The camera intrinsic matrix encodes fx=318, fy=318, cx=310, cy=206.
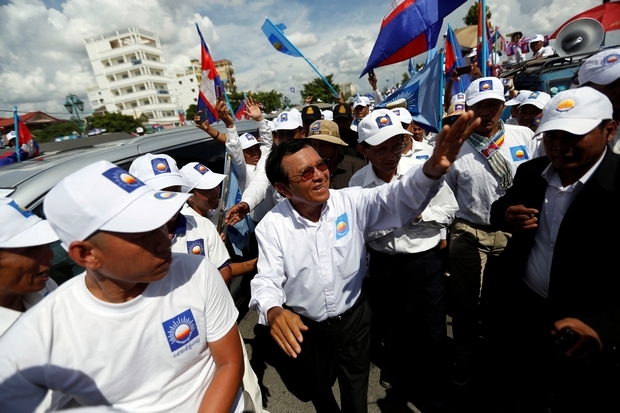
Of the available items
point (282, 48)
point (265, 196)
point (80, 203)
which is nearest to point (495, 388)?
point (265, 196)

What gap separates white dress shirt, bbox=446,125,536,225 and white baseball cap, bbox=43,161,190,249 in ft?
7.65

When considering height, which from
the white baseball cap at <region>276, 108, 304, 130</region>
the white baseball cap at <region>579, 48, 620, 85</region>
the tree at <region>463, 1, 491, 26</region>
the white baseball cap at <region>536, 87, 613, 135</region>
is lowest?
the white baseball cap at <region>276, 108, 304, 130</region>

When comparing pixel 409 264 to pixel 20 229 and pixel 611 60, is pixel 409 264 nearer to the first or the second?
pixel 611 60

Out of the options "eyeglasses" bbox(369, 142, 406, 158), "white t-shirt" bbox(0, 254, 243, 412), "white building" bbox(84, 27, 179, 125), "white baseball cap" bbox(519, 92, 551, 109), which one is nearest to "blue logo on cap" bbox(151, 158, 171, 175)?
"white t-shirt" bbox(0, 254, 243, 412)

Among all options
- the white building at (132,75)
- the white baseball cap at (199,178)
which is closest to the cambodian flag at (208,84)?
the white baseball cap at (199,178)

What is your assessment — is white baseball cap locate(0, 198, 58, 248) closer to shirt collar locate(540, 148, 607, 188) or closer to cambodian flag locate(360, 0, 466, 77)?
shirt collar locate(540, 148, 607, 188)

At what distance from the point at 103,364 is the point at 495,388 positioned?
8.84ft

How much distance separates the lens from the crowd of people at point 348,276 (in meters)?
1.11

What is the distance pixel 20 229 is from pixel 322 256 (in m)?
1.40

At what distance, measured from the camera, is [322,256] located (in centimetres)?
181

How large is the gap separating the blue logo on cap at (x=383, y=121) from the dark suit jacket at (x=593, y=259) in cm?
111

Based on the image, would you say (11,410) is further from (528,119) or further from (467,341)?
(528,119)

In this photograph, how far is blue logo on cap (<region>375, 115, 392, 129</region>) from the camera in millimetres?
2154

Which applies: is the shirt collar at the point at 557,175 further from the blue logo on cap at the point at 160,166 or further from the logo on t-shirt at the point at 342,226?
the blue logo on cap at the point at 160,166
